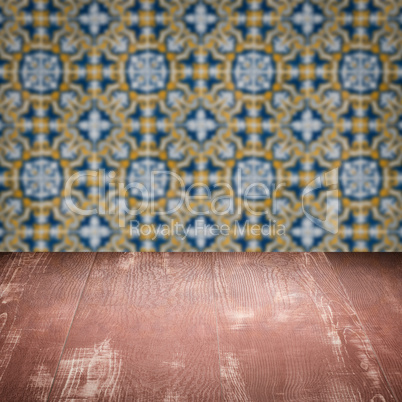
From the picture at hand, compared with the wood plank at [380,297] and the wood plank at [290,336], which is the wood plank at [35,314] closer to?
the wood plank at [290,336]

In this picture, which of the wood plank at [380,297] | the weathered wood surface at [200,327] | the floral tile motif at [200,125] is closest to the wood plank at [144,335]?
the weathered wood surface at [200,327]

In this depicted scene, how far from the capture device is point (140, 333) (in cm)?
133

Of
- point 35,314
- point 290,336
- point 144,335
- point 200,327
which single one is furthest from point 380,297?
point 35,314

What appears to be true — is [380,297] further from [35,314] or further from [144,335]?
[35,314]

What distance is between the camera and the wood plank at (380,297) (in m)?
1.23

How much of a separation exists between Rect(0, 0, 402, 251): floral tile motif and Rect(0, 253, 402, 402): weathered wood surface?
0.30 ft

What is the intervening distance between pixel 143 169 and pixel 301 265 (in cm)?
56

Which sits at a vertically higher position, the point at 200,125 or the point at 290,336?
the point at 200,125

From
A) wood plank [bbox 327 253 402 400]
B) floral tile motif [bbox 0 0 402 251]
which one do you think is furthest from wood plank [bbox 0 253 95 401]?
wood plank [bbox 327 253 402 400]

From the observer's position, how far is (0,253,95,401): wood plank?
1137 millimetres

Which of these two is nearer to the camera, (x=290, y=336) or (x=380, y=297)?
(x=290, y=336)

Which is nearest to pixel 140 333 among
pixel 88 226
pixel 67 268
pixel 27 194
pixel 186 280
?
pixel 186 280

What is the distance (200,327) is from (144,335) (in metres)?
0.13

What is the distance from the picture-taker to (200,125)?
5.88ft
